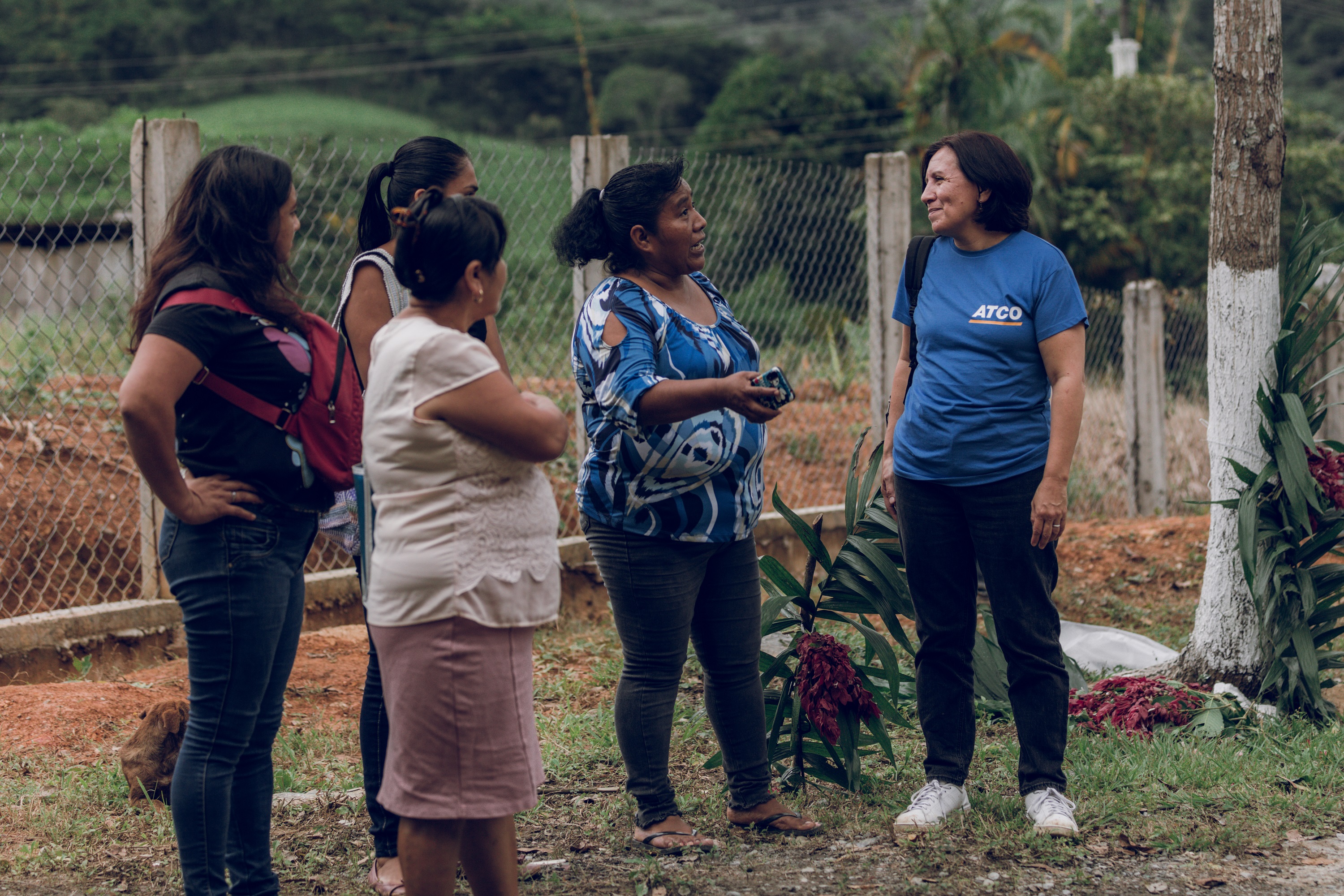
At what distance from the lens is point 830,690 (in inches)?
137

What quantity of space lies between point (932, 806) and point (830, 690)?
16.5 inches

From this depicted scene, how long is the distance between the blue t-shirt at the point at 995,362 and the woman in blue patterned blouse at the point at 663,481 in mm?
505

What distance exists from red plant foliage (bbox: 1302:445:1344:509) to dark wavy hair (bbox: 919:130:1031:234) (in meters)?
1.68

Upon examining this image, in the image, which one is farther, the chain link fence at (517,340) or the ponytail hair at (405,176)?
the chain link fence at (517,340)

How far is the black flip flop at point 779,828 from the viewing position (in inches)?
132

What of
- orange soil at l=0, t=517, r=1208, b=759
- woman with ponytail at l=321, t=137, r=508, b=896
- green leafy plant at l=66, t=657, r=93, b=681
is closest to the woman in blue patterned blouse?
woman with ponytail at l=321, t=137, r=508, b=896

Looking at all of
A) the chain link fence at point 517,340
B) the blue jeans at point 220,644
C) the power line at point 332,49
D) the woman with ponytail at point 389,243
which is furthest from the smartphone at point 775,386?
the power line at point 332,49

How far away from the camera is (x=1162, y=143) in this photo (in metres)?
17.4

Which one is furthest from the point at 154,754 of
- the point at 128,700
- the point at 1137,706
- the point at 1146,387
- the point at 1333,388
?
the point at 1333,388

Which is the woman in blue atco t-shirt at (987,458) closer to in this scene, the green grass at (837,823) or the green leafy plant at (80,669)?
the green grass at (837,823)

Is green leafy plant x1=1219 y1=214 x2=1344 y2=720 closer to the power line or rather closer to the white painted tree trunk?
the white painted tree trunk

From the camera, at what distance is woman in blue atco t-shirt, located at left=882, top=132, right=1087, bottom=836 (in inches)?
126

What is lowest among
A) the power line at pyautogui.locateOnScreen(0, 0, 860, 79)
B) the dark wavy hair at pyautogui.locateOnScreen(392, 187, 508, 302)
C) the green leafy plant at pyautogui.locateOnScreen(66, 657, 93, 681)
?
the green leafy plant at pyautogui.locateOnScreen(66, 657, 93, 681)

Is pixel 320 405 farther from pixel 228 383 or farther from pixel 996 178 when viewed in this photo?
pixel 996 178
